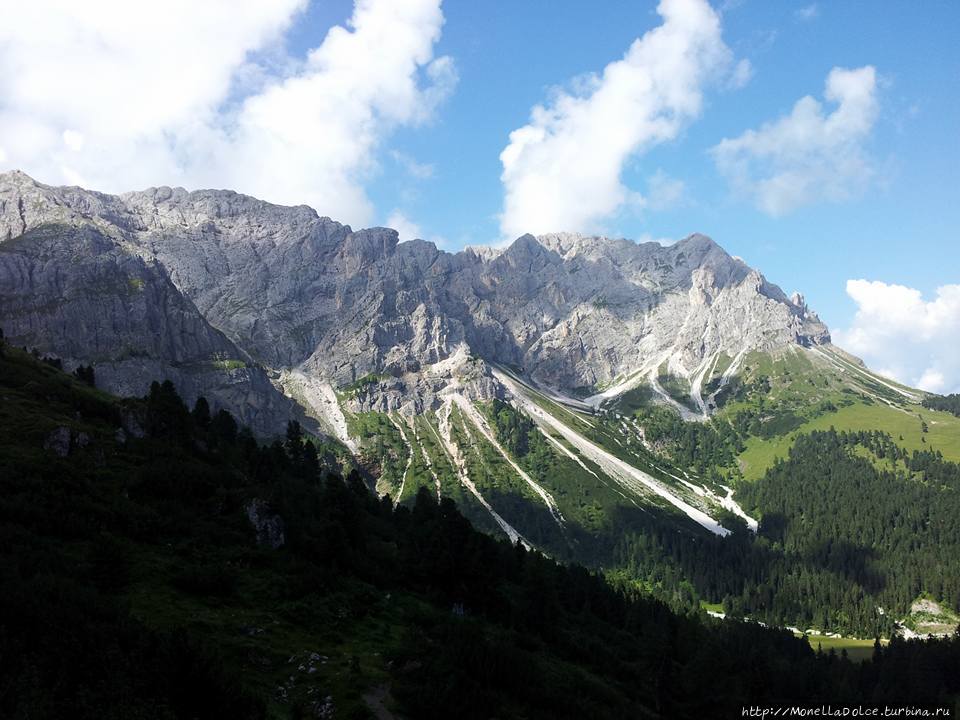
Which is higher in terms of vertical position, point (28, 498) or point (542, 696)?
point (28, 498)

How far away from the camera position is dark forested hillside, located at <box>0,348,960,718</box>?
24.8 metres

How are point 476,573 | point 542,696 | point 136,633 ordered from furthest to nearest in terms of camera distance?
1. point 476,573
2. point 542,696
3. point 136,633

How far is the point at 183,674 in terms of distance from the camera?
2450 cm

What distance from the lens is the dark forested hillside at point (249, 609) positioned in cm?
2475

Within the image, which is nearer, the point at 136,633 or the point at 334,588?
the point at 136,633

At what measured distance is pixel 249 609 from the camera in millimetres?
45656

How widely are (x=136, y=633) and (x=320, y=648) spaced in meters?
18.5

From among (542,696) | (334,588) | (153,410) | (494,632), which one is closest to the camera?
(542,696)

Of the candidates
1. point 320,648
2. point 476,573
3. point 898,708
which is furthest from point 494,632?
point 898,708

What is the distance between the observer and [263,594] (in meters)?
49.3

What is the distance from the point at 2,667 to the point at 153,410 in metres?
69.7

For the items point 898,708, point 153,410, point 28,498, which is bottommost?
point 898,708

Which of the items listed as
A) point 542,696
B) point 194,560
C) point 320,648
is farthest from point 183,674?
point 194,560

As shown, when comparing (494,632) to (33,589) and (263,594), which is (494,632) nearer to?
(263,594)
